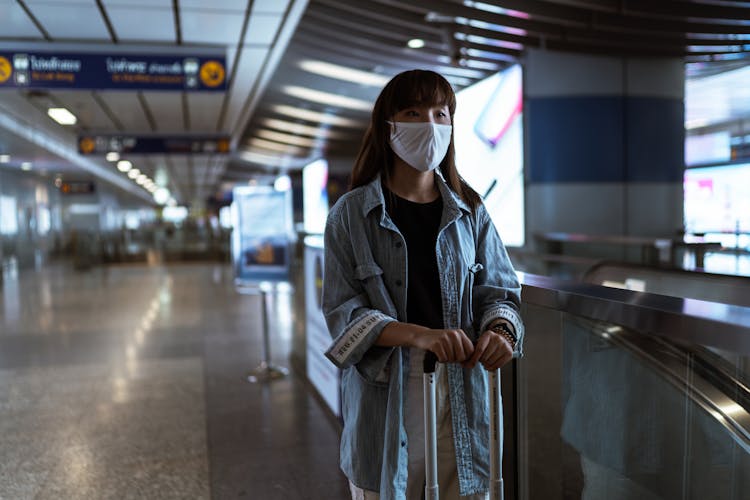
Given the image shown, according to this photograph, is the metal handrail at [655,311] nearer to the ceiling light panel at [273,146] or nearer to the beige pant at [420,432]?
the beige pant at [420,432]

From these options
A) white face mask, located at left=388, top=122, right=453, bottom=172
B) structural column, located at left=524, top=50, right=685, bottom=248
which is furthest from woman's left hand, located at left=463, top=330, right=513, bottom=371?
structural column, located at left=524, top=50, right=685, bottom=248

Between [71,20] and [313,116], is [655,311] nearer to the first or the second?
[71,20]

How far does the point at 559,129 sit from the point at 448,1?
10.4 ft

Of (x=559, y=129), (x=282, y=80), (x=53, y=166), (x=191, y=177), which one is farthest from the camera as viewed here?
(x=191, y=177)

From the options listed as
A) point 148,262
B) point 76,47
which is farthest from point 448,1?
point 148,262

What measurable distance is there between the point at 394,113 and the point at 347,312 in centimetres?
51

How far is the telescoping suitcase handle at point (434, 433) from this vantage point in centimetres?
139

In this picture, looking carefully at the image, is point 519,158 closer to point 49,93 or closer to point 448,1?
point 448,1

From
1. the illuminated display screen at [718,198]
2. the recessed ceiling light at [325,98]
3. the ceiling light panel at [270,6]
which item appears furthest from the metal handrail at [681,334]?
the recessed ceiling light at [325,98]

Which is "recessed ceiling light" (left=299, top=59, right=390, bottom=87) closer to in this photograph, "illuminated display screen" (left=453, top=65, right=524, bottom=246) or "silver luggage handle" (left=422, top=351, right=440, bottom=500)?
"illuminated display screen" (left=453, top=65, right=524, bottom=246)

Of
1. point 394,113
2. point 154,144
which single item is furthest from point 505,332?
point 154,144

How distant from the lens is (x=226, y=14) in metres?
7.18

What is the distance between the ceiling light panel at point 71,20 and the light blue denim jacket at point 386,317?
6652 millimetres

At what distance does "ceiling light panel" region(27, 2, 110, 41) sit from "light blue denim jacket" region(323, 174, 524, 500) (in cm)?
665
